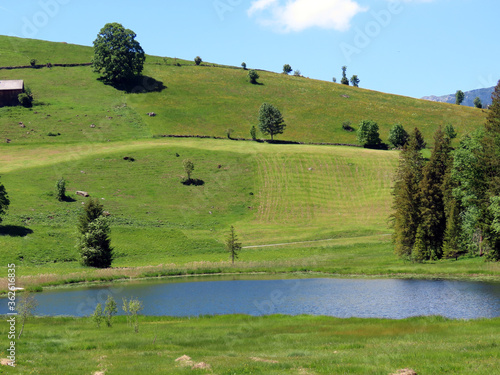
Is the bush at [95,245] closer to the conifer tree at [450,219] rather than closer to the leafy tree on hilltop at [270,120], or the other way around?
the conifer tree at [450,219]

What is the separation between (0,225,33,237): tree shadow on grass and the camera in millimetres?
88562

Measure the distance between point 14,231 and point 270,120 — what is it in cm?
9670

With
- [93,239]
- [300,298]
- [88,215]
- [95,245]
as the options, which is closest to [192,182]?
[88,215]

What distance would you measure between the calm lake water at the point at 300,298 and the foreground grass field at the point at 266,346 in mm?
7112

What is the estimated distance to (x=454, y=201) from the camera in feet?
241

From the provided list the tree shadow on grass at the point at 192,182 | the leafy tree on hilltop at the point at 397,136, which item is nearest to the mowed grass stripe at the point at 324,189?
the tree shadow on grass at the point at 192,182

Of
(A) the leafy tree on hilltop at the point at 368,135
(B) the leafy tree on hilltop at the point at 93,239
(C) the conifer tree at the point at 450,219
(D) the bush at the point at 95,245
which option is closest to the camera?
(C) the conifer tree at the point at 450,219

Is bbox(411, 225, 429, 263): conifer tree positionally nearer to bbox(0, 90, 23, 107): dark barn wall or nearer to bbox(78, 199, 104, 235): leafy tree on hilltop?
bbox(78, 199, 104, 235): leafy tree on hilltop

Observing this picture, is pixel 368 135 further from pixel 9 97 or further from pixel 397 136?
pixel 9 97

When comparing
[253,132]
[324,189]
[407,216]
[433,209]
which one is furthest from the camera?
[253,132]

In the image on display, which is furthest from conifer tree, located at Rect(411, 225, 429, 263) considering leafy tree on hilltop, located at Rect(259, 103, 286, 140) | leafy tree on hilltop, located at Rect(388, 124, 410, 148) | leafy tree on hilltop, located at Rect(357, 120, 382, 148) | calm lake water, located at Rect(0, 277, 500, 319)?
leafy tree on hilltop, located at Rect(259, 103, 286, 140)

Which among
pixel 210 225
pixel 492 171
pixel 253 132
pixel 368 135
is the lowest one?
pixel 210 225

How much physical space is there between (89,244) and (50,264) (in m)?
8.29

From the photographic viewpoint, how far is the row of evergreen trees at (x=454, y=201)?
67.6m
